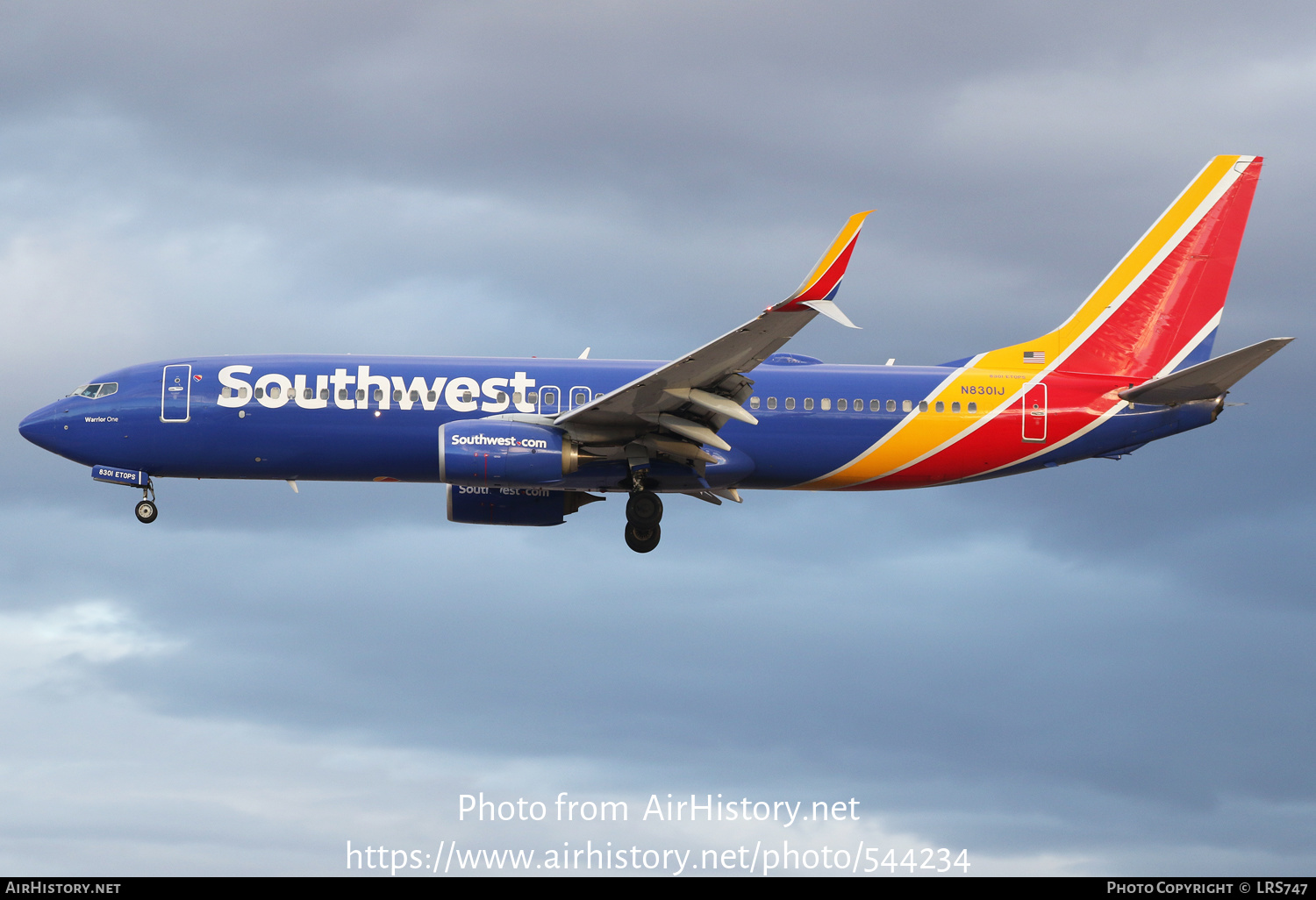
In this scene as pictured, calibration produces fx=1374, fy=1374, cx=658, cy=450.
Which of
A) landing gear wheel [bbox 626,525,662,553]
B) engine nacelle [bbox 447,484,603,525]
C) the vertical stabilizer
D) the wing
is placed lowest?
landing gear wheel [bbox 626,525,662,553]

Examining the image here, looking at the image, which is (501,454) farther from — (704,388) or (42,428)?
(42,428)

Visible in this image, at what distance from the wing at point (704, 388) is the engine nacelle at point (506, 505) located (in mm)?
3888

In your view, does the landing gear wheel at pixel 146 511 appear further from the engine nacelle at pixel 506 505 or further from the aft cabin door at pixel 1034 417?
the aft cabin door at pixel 1034 417

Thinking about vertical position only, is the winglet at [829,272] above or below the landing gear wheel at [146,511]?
above

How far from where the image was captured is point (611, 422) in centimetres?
3161

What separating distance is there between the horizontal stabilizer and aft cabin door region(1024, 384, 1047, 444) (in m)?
2.10

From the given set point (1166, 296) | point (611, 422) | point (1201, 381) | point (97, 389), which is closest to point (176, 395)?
point (97, 389)

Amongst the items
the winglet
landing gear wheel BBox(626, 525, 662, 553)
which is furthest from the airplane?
the winglet

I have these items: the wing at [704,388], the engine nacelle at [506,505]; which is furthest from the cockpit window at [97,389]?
the wing at [704,388]

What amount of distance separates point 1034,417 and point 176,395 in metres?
21.3

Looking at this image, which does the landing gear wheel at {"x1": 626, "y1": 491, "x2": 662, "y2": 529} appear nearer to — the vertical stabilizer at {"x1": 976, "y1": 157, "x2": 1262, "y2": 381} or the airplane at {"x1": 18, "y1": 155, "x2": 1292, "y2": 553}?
the airplane at {"x1": 18, "y1": 155, "x2": 1292, "y2": 553}

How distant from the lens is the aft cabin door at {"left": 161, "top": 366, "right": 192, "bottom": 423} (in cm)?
3319

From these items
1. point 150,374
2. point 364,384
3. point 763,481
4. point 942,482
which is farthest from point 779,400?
point 150,374

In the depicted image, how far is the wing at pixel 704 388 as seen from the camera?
86.7ft
